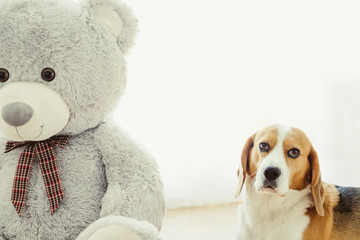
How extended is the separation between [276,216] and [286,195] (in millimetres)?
69

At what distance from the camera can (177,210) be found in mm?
2080

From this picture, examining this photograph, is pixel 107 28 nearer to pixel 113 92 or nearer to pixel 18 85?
pixel 113 92

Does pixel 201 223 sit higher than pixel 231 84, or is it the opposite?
pixel 231 84

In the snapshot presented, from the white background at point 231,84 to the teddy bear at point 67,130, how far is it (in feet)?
2.15

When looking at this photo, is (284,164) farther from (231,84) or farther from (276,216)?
(231,84)

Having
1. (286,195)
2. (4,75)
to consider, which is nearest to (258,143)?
(286,195)

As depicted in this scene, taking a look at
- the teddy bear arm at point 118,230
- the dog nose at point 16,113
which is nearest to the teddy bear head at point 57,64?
the dog nose at point 16,113

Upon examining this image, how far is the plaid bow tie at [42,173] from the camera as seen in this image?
3.67 feet

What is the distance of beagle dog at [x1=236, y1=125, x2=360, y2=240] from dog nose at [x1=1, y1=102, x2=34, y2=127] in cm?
62

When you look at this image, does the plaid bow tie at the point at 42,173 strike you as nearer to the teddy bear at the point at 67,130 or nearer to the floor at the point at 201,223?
the teddy bear at the point at 67,130

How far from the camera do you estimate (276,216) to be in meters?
1.28

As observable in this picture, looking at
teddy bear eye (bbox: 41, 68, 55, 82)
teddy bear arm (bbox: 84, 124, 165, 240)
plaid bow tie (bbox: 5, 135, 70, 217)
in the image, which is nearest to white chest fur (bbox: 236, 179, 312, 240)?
teddy bear arm (bbox: 84, 124, 165, 240)

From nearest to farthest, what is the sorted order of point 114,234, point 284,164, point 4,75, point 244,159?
point 114,234 < point 4,75 < point 284,164 < point 244,159

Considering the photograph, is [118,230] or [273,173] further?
[273,173]
